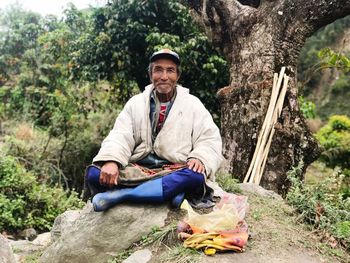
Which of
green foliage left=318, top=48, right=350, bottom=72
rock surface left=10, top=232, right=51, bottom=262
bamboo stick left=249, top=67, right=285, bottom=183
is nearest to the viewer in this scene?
rock surface left=10, top=232, right=51, bottom=262

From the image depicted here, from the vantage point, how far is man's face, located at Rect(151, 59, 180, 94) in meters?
3.86

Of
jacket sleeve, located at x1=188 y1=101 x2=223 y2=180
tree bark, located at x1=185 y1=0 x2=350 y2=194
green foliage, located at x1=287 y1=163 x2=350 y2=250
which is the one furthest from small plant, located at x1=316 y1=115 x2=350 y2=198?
jacket sleeve, located at x1=188 y1=101 x2=223 y2=180

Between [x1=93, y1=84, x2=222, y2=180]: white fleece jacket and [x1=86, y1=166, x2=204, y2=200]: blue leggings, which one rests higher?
[x1=93, y1=84, x2=222, y2=180]: white fleece jacket

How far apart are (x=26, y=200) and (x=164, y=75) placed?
4040mm

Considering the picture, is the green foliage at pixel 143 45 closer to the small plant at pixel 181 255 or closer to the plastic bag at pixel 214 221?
the plastic bag at pixel 214 221

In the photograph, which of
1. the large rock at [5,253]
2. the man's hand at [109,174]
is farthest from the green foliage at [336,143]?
the large rock at [5,253]

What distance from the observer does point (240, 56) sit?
6.40m

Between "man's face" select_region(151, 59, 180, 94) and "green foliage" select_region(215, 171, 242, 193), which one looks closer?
"man's face" select_region(151, 59, 180, 94)

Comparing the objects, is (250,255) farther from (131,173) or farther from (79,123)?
(79,123)

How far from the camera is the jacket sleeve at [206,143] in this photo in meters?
3.74

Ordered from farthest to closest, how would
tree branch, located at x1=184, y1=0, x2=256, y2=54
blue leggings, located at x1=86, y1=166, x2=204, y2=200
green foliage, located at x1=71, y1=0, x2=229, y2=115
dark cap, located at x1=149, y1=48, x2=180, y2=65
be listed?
green foliage, located at x1=71, y1=0, x2=229, y2=115, tree branch, located at x1=184, y1=0, x2=256, y2=54, dark cap, located at x1=149, y1=48, x2=180, y2=65, blue leggings, located at x1=86, y1=166, x2=204, y2=200

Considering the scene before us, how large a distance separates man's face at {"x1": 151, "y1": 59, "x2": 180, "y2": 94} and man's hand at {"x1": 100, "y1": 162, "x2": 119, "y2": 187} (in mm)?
779

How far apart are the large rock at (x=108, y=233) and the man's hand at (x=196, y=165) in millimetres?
399

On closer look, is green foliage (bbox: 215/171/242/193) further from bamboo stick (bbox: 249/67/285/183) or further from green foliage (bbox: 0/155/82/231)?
green foliage (bbox: 0/155/82/231)
